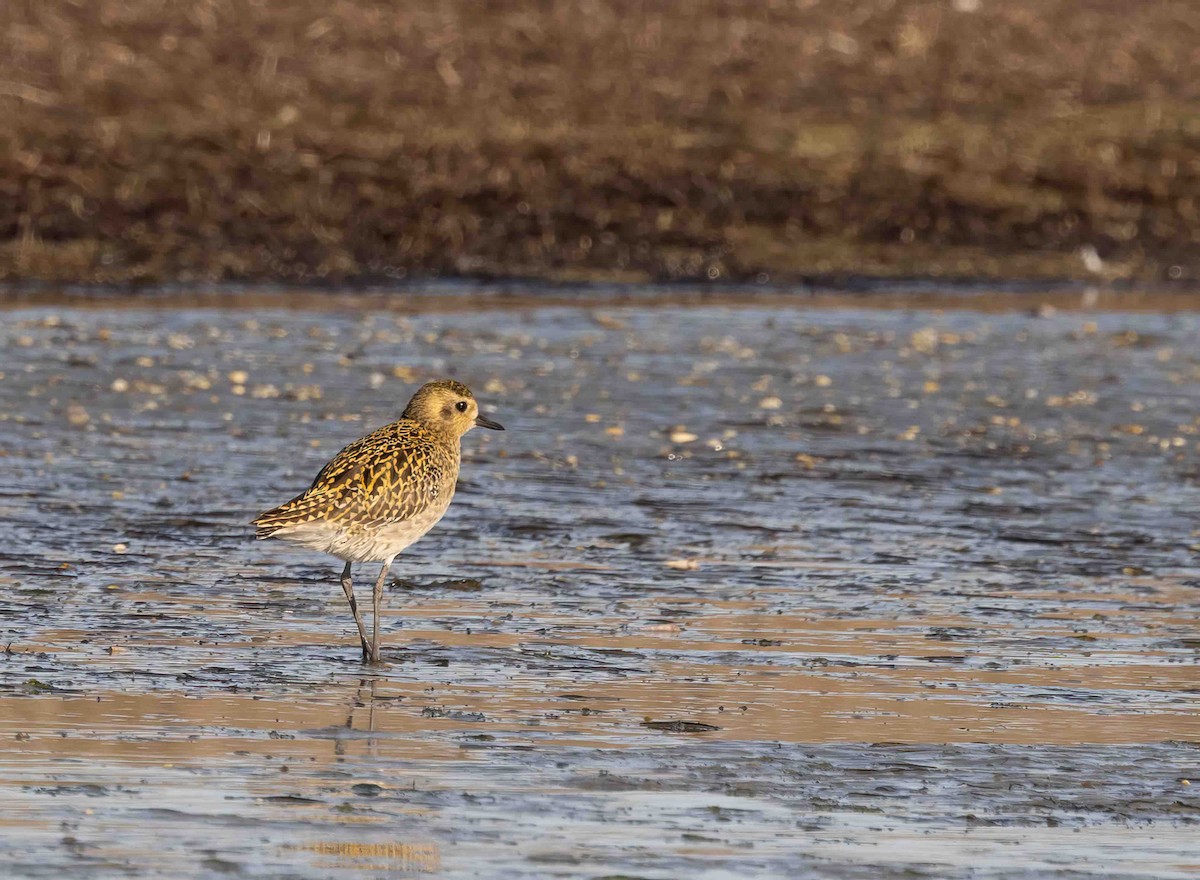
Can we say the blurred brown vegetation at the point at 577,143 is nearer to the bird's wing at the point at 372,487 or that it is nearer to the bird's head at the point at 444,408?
the bird's head at the point at 444,408

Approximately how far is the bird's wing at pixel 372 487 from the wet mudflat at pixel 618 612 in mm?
580

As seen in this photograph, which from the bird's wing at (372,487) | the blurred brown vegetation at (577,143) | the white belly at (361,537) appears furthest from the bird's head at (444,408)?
the blurred brown vegetation at (577,143)

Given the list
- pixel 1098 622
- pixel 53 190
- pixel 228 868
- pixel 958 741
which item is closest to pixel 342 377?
pixel 53 190

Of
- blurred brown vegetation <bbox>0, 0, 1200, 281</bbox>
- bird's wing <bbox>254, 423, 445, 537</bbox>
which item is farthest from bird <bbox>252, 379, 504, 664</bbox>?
blurred brown vegetation <bbox>0, 0, 1200, 281</bbox>

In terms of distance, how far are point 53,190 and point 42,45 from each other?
4.06 meters

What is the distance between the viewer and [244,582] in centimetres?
1182

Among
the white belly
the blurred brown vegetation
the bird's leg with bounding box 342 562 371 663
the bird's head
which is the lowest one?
the bird's leg with bounding box 342 562 371 663

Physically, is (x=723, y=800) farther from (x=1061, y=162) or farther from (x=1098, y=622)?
(x=1061, y=162)

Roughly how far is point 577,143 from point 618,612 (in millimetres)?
15961

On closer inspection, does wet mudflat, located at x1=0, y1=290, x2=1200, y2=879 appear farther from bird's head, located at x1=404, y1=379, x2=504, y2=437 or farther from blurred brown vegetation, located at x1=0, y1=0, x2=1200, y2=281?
blurred brown vegetation, located at x1=0, y1=0, x2=1200, y2=281

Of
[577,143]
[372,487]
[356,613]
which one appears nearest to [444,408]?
[372,487]

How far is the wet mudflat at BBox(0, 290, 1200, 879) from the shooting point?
742 centimetres

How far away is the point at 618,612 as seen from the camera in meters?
11.3

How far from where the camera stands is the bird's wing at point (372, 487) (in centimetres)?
1031
